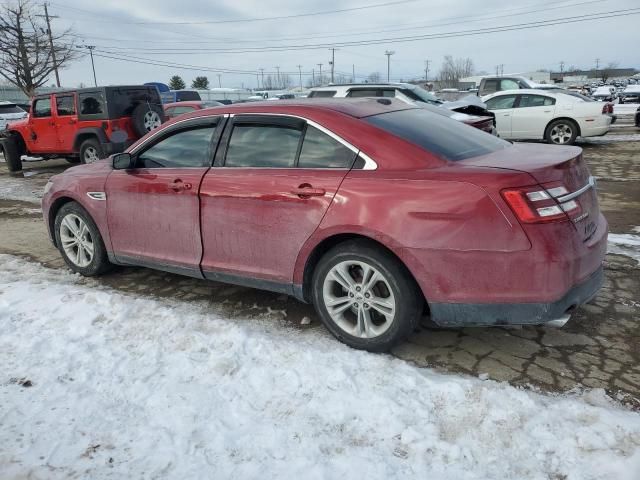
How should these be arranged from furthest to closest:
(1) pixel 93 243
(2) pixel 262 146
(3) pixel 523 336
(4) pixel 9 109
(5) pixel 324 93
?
(4) pixel 9 109, (5) pixel 324 93, (1) pixel 93 243, (2) pixel 262 146, (3) pixel 523 336

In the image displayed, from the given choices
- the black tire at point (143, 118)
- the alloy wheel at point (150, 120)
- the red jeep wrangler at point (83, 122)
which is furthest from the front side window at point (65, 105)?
the alloy wheel at point (150, 120)

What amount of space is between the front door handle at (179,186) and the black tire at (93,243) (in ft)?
3.81

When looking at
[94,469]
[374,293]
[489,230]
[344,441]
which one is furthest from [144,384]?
[489,230]

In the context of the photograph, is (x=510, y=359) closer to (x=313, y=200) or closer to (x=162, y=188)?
(x=313, y=200)

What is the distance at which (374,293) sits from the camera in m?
3.22

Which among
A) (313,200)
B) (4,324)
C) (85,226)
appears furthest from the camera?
(85,226)

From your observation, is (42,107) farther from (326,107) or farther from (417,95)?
(326,107)

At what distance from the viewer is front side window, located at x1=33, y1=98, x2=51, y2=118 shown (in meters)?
12.1

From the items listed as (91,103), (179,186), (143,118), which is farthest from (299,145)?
Result: (91,103)

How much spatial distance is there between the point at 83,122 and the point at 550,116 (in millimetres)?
11087

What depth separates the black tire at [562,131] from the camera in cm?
1317

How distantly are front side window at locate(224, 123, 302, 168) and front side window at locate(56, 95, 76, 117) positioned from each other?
30.5 ft

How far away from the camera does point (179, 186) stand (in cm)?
395

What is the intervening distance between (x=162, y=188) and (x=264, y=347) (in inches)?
61.1
